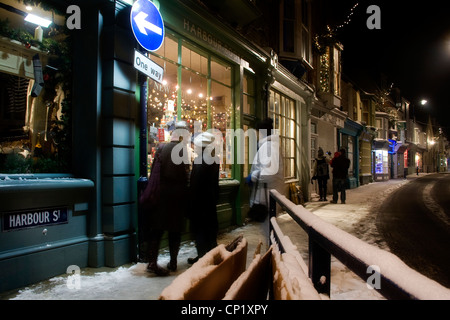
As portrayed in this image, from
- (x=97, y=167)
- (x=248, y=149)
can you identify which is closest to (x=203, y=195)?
(x=97, y=167)

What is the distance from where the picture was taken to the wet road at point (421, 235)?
4414 millimetres

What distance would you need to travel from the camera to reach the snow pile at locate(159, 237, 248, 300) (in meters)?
1.10

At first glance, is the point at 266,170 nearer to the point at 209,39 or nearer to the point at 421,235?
the point at 209,39

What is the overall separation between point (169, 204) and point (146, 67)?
2.11 metres

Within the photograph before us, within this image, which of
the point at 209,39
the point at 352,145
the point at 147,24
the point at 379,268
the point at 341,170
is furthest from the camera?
the point at 352,145

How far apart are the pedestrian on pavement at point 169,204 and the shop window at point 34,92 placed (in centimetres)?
160

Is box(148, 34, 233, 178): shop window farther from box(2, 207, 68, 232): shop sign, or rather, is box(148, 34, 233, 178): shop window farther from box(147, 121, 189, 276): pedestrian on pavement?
box(2, 207, 68, 232): shop sign

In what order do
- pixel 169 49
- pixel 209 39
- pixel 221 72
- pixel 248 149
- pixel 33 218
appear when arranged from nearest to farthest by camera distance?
pixel 33 218 < pixel 169 49 < pixel 209 39 < pixel 221 72 < pixel 248 149

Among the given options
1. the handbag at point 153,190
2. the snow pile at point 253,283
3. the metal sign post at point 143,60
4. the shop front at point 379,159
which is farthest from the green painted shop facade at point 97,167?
the shop front at point 379,159

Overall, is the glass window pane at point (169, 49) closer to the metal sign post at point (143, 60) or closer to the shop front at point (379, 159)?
the metal sign post at point (143, 60)

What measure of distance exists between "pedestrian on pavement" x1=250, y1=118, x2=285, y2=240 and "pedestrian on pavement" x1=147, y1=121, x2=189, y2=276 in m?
1.06

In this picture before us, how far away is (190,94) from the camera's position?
6.63m

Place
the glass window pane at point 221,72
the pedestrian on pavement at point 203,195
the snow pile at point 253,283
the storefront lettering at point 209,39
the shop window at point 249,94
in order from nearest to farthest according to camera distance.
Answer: the snow pile at point 253,283 < the pedestrian on pavement at point 203,195 < the storefront lettering at point 209,39 < the glass window pane at point 221,72 < the shop window at point 249,94
